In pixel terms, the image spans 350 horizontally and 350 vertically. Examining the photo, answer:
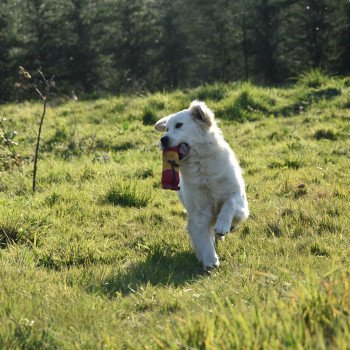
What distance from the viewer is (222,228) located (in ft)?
14.1

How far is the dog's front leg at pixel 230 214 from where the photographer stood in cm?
430

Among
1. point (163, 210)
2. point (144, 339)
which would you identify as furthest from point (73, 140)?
point (144, 339)

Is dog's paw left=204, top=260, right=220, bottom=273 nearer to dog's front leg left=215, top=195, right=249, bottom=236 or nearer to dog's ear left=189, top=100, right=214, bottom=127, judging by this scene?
dog's front leg left=215, top=195, right=249, bottom=236

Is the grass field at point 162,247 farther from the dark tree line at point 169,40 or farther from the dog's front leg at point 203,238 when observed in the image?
the dark tree line at point 169,40

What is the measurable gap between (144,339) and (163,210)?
3536 mm

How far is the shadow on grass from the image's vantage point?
381cm

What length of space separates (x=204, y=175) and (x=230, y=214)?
0.56 m

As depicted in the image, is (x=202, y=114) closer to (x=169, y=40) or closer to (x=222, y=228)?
(x=222, y=228)

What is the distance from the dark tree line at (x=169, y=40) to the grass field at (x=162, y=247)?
1792 cm

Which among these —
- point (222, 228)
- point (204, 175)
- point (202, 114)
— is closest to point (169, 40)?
point (202, 114)

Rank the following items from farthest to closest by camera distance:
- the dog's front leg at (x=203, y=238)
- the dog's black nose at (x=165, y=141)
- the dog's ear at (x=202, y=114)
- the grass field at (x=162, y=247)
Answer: the dog's ear at (x=202, y=114) < the dog's black nose at (x=165, y=141) < the dog's front leg at (x=203, y=238) < the grass field at (x=162, y=247)

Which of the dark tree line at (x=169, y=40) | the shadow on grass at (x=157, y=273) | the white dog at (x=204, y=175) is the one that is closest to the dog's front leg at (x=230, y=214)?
the white dog at (x=204, y=175)

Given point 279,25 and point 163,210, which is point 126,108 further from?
point 279,25

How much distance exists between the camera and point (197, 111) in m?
5.05
